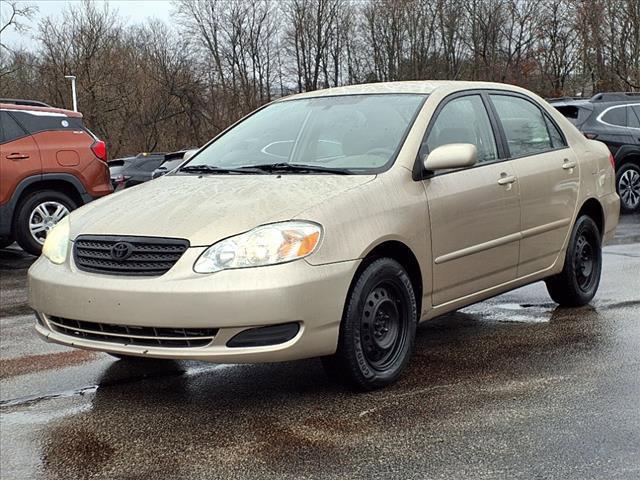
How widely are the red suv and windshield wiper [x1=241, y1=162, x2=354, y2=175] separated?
5.62m

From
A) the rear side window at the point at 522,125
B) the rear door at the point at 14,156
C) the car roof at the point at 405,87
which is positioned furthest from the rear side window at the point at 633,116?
the rear door at the point at 14,156

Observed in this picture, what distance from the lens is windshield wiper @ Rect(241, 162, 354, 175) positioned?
171 inches

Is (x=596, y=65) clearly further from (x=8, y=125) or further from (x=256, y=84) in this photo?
(x=8, y=125)

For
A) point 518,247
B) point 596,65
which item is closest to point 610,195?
point 518,247

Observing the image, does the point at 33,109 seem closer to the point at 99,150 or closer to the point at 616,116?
the point at 99,150

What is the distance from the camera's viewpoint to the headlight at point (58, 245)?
4141 millimetres

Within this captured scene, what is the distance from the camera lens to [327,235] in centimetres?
375

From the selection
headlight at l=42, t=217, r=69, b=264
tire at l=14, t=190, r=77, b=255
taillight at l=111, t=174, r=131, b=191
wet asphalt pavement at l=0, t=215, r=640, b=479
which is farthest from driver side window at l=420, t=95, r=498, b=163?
taillight at l=111, t=174, r=131, b=191

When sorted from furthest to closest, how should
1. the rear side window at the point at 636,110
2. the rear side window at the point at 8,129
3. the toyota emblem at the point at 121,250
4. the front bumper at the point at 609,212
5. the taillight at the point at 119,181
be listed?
the taillight at the point at 119,181 < the rear side window at the point at 636,110 < the rear side window at the point at 8,129 < the front bumper at the point at 609,212 < the toyota emblem at the point at 121,250

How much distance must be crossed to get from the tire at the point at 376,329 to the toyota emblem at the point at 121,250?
1.09 metres

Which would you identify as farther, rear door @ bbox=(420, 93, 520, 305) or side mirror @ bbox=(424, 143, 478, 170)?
rear door @ bbox=(420, 93, 520, 305)

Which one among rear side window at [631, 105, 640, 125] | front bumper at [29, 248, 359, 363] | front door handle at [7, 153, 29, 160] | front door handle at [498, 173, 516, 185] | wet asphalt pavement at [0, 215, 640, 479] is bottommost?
wet asphalt pavement at [0, 215, 640, 479]

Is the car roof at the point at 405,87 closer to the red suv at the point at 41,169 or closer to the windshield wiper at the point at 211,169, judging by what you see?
the windshield wiper at the point at 211,169

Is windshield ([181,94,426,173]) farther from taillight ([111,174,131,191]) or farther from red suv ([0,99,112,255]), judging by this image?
taillight ([111,174,131,191])
